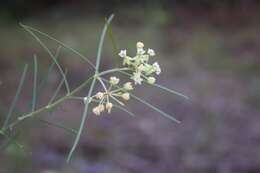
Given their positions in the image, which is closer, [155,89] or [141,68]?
[141,68]

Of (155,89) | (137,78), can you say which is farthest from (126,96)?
(155,89)

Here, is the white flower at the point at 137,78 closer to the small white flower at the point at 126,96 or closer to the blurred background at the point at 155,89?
the small white flower at the point at 126,96

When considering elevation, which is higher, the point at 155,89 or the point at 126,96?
the point at 155,89

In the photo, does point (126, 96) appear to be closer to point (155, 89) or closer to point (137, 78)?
point (137, 78)

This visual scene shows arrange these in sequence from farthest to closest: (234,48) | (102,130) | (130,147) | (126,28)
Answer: (126,28) → (234,48) → (102,130) → (130,147)

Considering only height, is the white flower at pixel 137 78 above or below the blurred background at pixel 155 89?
below

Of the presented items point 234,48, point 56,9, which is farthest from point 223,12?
point 56,9

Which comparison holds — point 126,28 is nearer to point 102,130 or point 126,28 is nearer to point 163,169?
point 102,130

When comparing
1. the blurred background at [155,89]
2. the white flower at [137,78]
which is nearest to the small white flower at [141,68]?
the white flower at [137,78]

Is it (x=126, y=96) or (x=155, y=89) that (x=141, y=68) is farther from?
(x=155, y=89)
